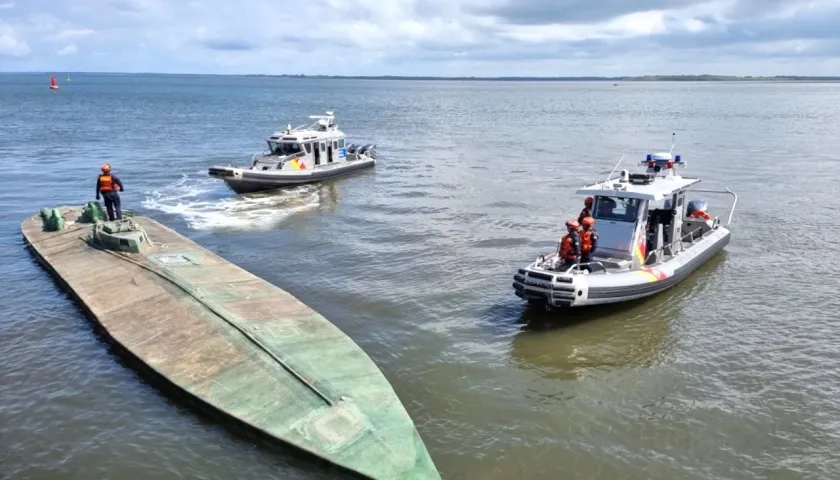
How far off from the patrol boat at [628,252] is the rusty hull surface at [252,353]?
482 cm

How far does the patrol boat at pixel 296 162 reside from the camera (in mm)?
29297

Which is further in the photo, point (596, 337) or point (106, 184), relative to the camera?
point (106, 184)

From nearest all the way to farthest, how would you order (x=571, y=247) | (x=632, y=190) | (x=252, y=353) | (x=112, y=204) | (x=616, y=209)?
1. (x=252, y=353)
2. (x=571, y=247)
3. (x=632, y=190)
4. (x=616, y=209)
5. (x=112, y=204)

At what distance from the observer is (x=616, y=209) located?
1578cm

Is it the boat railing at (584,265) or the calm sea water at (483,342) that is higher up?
the boat railing at (584,265)

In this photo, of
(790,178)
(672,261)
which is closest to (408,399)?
(672,261)

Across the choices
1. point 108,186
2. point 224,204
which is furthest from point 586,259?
point 224,204

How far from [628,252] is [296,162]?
67.4ft

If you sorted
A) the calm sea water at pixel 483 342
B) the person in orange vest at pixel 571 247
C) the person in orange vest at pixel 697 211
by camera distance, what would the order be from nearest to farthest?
1. the calm sea water at pixel 483 342
2. the person in orange vest at pixel 571 247
3. the person in orange vest at pixel 697 211

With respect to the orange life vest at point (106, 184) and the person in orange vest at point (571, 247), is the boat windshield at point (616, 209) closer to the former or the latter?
the person in orange vest at point (571, 247)

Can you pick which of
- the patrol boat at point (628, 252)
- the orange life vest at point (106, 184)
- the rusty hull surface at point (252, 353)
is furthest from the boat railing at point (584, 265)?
the orange life vest at point (106, 184)

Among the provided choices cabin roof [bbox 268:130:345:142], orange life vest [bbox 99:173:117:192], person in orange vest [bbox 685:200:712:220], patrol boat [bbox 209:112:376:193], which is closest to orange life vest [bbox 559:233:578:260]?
person in orange vest [bbox 685:200:712:220]

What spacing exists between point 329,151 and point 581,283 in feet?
76.3

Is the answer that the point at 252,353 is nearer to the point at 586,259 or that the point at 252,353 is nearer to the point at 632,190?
the point at 586,259
